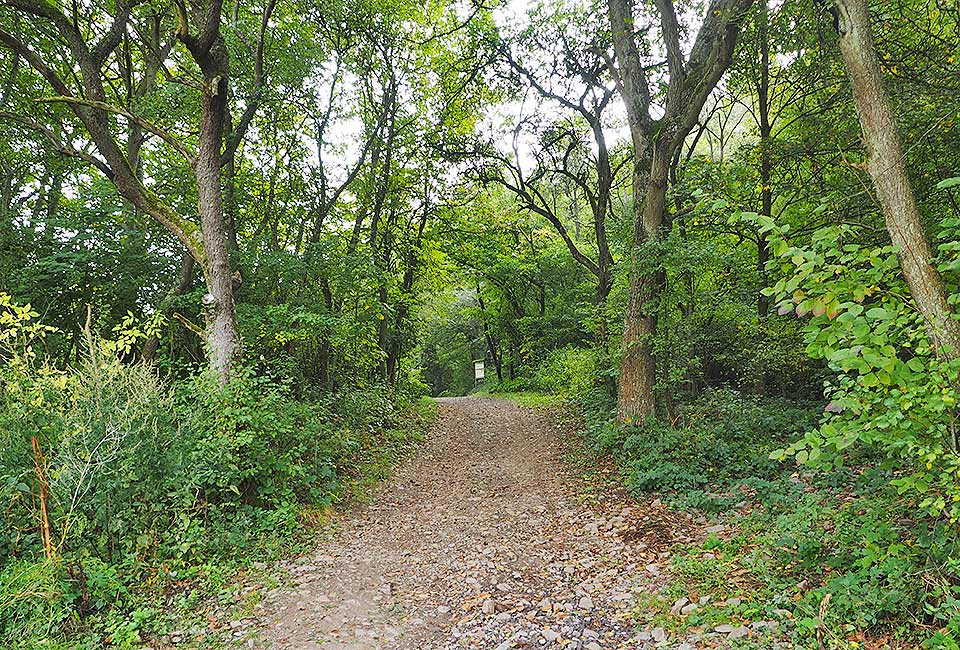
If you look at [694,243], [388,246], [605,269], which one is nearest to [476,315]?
[388,246]

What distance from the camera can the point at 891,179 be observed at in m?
3.58

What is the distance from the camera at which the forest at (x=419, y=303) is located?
3.42 m

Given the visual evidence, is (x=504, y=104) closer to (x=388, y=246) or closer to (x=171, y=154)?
(x=388, y=246)

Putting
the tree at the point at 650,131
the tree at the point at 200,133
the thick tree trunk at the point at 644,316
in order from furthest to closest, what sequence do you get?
the thick tree trunk at the point at 644,316, the tree at the point at 650,131, the tree at the point at 200,133

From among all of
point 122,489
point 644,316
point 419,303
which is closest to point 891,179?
point 644,316

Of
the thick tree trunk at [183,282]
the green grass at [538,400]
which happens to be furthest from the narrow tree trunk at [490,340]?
the thick tree trunk at [183,282]

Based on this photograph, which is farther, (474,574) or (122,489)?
(474,574)

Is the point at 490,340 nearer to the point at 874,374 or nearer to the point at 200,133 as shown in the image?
the point at 200,133

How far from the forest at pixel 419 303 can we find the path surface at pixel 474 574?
97 millimetres

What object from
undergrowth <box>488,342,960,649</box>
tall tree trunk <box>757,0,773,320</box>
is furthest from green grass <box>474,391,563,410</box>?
undergrowth <box>488,342,960,649</box>

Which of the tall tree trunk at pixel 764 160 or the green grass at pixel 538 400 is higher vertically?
the tall tree trunk at pixel 764 160

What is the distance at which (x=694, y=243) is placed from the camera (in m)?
7.36

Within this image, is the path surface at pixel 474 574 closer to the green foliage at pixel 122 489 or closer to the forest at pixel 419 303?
the forest at pixel 419 303

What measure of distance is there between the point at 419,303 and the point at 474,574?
37.2 feet
